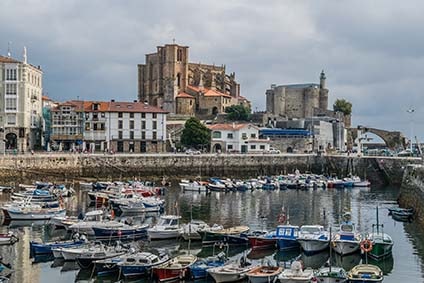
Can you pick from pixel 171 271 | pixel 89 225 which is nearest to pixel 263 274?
pixel 171 271

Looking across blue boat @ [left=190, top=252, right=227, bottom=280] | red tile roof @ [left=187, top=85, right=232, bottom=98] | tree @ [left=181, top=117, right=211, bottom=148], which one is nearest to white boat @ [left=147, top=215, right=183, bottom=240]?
blue boat @ [left=190, top=252, right=227, bottom=280]

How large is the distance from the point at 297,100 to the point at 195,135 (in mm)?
51958

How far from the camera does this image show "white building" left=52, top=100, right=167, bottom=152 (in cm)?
9656

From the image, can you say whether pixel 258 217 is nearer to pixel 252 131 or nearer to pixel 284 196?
pixel 284 196

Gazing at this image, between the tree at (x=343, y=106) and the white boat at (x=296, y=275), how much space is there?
399ft

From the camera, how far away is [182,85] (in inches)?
5458

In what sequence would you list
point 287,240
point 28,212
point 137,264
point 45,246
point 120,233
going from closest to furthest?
point 137,264 < point 45,246 < point 287,240 < point 120,233 < point 28,212

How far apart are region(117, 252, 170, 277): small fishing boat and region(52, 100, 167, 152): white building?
63826 mm

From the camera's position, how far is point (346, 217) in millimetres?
51500

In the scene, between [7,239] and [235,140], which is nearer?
[7,239]

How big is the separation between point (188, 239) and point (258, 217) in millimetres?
12664

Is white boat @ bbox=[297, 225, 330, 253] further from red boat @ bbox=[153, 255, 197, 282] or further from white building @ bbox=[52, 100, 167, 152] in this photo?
white building @ bbox=[52, 100, 167, 152]

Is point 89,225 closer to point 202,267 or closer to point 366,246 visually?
point 202,267

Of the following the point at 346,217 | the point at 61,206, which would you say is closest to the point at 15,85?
the point at 61,206
